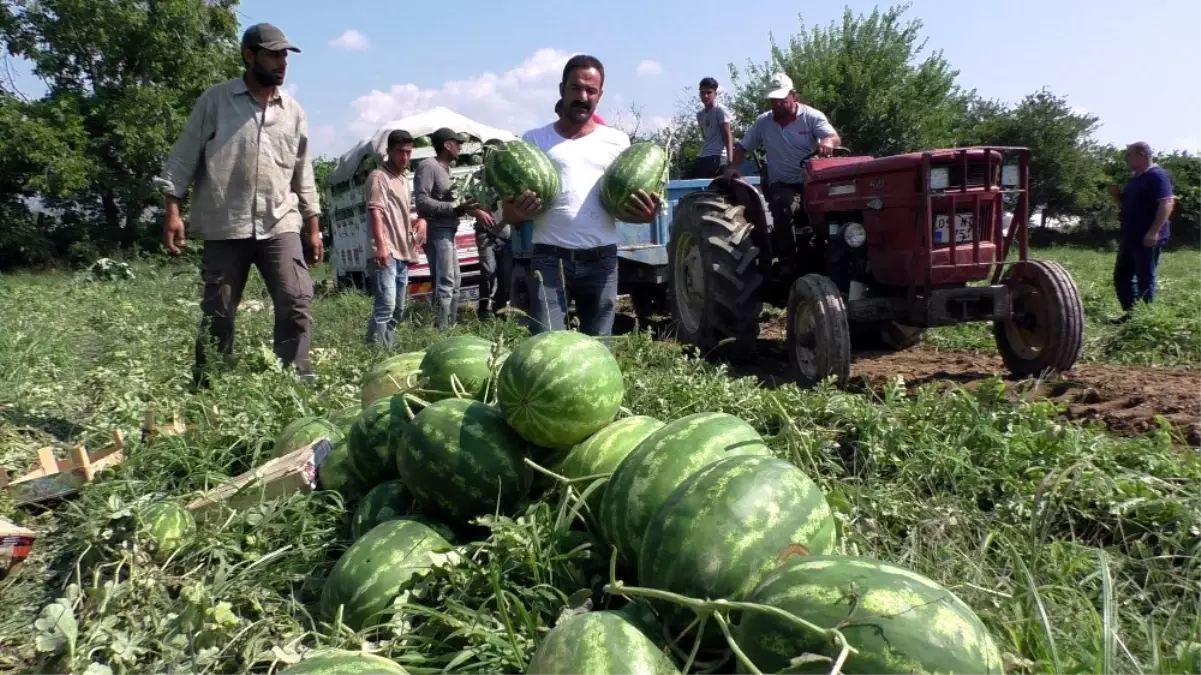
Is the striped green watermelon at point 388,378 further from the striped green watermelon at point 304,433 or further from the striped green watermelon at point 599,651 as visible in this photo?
the striped green watermelon at point 599,651

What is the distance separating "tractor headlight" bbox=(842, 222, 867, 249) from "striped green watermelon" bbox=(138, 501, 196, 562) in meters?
4.46

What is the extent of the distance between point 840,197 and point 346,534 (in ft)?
14.2

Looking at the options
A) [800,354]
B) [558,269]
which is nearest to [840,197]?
[800,354]

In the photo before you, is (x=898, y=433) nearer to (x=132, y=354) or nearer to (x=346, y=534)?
(x=346, y=534)

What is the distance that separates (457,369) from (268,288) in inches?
104

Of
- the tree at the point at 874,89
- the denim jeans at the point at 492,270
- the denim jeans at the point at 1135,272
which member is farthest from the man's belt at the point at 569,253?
the tree at the point at 874,89

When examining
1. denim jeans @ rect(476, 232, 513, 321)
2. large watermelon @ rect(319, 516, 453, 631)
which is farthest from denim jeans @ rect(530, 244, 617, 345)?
denim jeans @ rect(476, 232, 513, 321)

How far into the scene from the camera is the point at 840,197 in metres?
5.62

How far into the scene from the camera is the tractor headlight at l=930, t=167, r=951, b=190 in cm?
505

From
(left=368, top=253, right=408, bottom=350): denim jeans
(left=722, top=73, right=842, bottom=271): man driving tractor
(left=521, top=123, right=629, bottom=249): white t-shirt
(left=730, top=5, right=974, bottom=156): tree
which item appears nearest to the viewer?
(left=521, top=123, right=629, bottom=249): white t-shirt

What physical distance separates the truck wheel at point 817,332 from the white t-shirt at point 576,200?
1.59 metres

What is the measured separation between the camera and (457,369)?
269 centimetres

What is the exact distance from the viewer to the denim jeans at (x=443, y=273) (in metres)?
7.23

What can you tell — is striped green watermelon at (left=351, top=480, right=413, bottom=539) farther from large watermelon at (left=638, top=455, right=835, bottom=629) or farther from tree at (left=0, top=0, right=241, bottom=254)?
tree at (left=0, top=0, right=241, bottom=254)
